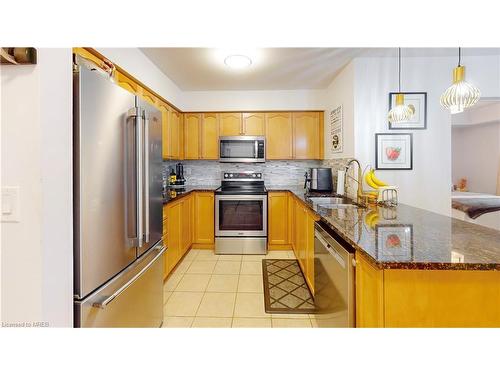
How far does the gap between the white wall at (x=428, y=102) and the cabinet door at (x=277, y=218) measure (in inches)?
50.2

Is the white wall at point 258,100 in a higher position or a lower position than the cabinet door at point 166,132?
higher

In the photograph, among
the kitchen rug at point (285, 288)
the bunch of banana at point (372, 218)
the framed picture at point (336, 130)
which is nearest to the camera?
the bunch of banana at point (372, 218)

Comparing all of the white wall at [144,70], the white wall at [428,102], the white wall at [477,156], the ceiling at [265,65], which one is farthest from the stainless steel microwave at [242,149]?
the white wall at [477,156]

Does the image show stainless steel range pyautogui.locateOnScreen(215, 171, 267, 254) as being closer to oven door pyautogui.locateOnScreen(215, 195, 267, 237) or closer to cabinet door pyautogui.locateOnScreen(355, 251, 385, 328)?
oven door pyautogui.locateOnScreen(215, 195, 267, 237)

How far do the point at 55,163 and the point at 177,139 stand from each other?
107 inches

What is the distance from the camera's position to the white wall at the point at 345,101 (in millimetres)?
2656

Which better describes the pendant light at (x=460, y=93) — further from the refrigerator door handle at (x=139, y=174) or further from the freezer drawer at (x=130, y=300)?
the freezer drawer at (x=130, y=300)

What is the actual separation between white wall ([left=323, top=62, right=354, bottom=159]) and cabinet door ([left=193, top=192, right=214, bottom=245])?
6.38 feet

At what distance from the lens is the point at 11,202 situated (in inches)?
32.6

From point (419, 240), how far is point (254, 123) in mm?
3015
